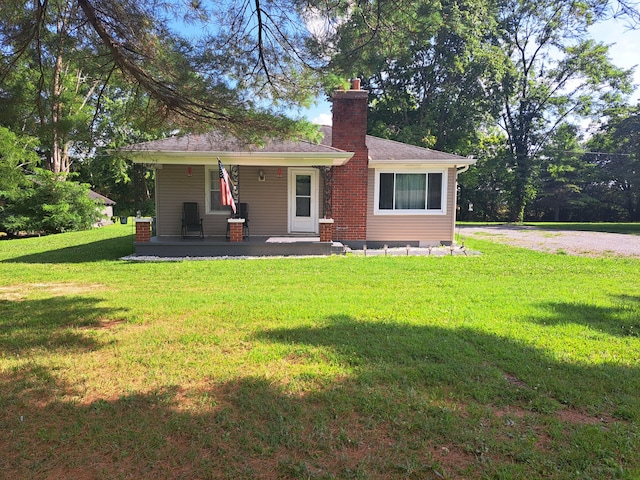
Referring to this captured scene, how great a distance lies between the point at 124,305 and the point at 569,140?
125ft

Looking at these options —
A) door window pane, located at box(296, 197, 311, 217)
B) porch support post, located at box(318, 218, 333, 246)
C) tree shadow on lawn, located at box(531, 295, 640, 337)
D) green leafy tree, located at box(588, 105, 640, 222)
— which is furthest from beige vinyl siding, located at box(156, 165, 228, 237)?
green leafy tree, located at box(588, 105, 640, 222)

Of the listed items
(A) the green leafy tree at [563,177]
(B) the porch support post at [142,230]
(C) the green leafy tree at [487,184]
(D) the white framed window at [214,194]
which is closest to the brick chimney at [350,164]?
(D) the white framed window at [214,194]

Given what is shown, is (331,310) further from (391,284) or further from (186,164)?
(186,164)

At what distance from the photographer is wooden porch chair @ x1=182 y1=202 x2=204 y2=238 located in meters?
11.6

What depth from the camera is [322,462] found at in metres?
2.30

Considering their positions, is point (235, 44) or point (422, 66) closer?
point (235, 44)

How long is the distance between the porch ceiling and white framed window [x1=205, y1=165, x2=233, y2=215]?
1123 mm

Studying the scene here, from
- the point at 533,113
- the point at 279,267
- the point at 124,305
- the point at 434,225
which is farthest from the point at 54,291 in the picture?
the point at 533,113

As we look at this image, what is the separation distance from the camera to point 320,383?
3.23 metres

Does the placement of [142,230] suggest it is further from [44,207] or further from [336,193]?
[44,207]

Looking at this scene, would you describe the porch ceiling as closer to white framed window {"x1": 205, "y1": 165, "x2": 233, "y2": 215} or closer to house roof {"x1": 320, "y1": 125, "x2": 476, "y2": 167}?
white framed window {"x1": 205, "y1": 165, "x2": 233, "y2": 215}

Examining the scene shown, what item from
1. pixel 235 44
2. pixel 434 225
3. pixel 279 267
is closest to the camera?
pixel 235 44

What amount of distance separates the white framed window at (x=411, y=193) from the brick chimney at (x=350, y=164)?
0.69m

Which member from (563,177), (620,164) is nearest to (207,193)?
(563,177)
